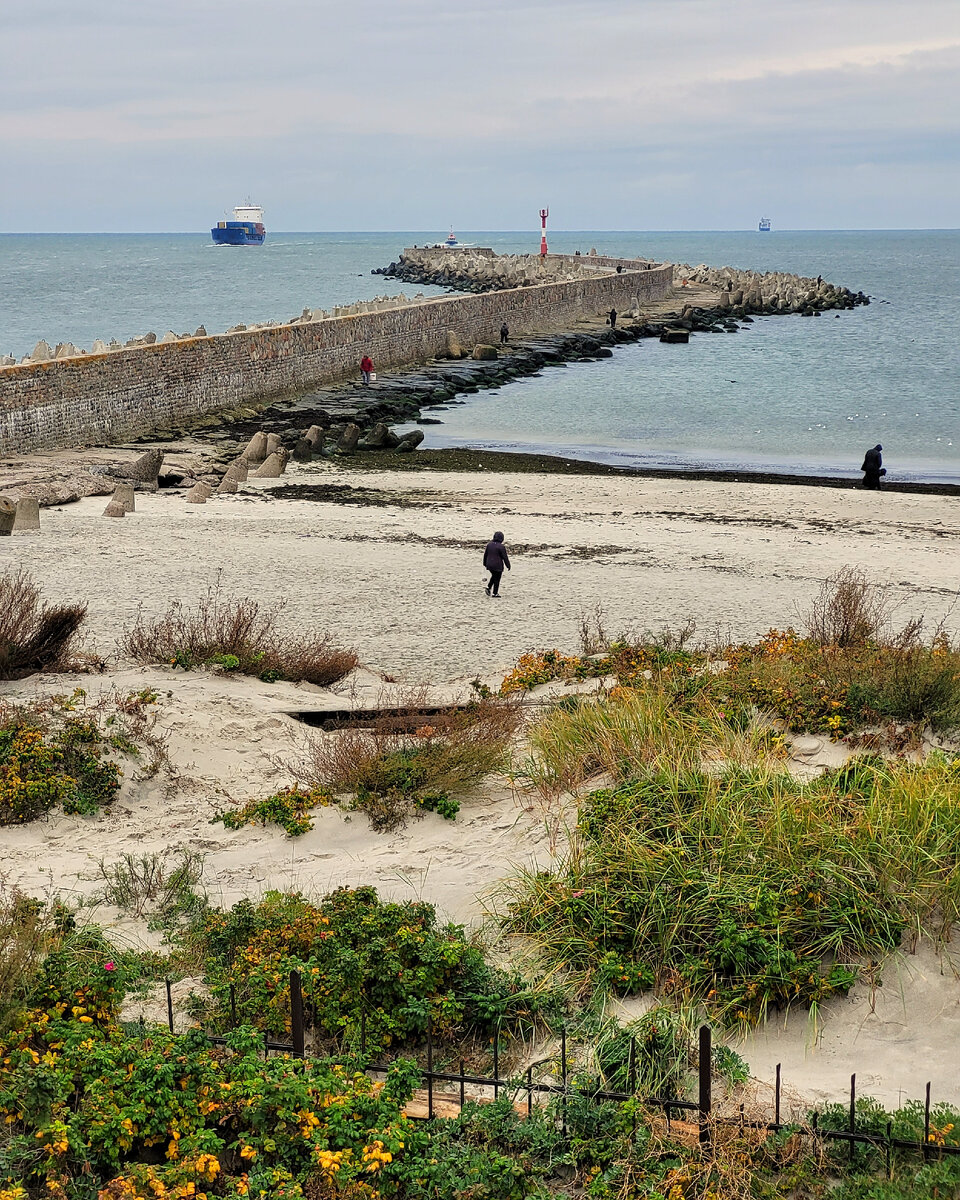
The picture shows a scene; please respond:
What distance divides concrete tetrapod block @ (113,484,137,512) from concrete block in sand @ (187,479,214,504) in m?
1.58

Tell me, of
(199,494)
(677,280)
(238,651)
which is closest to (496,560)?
(238,651)

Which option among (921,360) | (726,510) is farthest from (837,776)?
(921,360)

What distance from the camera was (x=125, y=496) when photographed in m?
20.8

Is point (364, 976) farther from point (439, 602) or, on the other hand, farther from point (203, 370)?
point (203, 370)

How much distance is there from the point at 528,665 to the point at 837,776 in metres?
3.97

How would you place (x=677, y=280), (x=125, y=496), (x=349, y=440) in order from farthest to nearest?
(x=677, y=280)
(x=349, y=440)
(x=125, y=496)

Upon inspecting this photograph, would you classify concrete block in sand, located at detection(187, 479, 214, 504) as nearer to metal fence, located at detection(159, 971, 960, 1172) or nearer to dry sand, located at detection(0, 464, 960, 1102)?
dry sand, located at detection(0, 464, 960, 1102)

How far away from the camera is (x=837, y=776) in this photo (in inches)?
288

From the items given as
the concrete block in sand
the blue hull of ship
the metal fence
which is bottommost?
the metal fence

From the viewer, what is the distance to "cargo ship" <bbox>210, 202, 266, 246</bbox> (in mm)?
179375

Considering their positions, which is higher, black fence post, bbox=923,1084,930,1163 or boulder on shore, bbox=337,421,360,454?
boulder on shore, bbox=337,421,360,454

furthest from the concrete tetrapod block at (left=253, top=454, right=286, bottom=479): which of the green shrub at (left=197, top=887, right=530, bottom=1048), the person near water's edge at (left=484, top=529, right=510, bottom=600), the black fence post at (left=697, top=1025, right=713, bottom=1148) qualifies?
the black fence post at (left=697, top=1025, right=713, bottom=1148)

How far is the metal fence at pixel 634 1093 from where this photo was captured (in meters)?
4.78

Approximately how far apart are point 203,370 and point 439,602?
61.2 feet
